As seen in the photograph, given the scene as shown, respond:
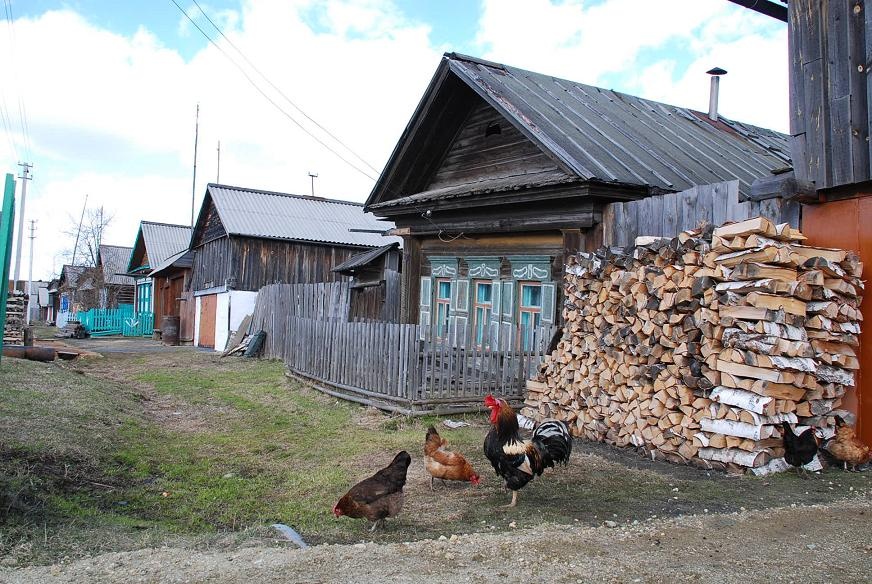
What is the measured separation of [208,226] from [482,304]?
2068cm

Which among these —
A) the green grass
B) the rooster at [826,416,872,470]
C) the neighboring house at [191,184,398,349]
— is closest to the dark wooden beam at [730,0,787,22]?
the rooster at [826,416,872,470]

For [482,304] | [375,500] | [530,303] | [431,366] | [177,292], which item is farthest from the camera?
[177,292]

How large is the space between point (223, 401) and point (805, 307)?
9690 mm

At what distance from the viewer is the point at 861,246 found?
25.0 feet

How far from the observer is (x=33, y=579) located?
4.22 m

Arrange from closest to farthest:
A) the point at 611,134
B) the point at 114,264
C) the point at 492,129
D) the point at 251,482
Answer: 1. the point at 251,482
2. the point at 611,134
3. the point at 492,129
4. the point at 114,264

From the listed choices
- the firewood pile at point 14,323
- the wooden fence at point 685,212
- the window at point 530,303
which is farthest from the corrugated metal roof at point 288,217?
the wooden fence at point 685,212

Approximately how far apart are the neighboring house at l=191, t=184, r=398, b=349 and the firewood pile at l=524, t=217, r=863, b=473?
816 inches

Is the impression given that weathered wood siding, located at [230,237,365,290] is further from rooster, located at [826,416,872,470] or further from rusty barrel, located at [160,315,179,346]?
rooster, located at [826,416,872,470]

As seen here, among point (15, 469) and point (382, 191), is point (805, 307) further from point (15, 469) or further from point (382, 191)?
point (382, 191)

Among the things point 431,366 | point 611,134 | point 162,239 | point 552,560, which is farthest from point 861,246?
point 162,239

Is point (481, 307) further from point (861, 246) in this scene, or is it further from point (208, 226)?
point (208, 226)

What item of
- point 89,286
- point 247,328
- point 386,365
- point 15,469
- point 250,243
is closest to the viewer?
point 15,469

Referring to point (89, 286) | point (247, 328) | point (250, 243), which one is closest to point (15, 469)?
point (247, 328)
